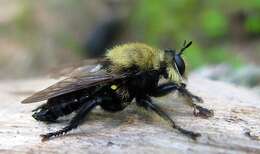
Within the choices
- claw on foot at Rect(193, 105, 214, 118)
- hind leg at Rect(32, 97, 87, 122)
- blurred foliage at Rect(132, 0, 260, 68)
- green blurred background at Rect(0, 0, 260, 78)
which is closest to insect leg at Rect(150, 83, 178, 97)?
claw on foot at Rect(193, 105, 214, 118)

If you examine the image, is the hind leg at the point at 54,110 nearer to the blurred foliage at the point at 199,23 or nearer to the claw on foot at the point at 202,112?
the claw on foot at the point at 202,112

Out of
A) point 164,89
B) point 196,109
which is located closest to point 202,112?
point 196,109

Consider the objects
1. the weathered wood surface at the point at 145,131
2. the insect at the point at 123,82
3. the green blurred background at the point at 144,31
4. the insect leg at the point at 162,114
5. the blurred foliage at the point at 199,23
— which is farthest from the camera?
the green blurred background at the point at 144,31

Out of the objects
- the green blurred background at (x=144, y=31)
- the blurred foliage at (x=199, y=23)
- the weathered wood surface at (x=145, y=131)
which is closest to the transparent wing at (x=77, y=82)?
the weathered wood surface at (x=145, y=131)

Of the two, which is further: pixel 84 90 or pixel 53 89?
pixel 84 90

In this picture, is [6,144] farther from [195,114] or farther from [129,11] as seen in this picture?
[129,11]

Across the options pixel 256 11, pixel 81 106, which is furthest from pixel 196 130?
pixel 256 11

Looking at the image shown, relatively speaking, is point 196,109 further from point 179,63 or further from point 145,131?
point 145,131

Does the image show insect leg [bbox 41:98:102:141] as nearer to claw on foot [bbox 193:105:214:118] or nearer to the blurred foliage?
claw on foot [bbox 193:105:214:118]
